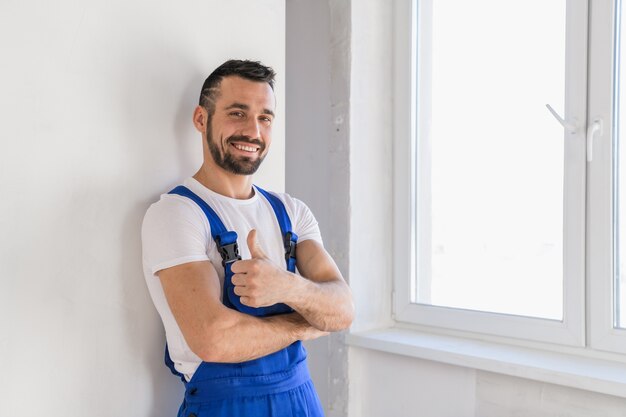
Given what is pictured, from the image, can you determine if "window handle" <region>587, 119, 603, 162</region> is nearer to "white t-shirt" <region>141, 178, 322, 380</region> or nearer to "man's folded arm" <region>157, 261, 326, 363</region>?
"white t-shirt" <region>141, 178, 322, 380</region>

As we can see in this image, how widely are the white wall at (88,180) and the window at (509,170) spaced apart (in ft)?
3.65

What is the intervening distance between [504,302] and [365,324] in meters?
0.56

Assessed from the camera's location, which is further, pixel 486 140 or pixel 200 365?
pixel 486 140

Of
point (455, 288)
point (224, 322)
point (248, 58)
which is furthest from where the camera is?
point (455, 288)

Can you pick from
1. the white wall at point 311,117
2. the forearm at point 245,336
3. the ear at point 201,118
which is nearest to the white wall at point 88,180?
the ear at point 201,118

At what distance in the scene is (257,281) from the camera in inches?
45.9

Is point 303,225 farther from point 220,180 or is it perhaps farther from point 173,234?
point 173,234

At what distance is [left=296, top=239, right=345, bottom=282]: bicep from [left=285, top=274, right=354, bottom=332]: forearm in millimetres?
35

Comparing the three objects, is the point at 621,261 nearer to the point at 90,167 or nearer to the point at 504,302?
the point at 504,302

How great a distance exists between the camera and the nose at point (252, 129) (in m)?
1.39

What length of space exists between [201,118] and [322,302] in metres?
0.56

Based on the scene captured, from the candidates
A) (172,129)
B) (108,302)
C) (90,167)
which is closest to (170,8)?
(172,129)

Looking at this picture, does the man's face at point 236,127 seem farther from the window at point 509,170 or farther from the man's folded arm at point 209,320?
the window at point 509,170

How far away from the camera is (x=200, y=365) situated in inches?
50.2
